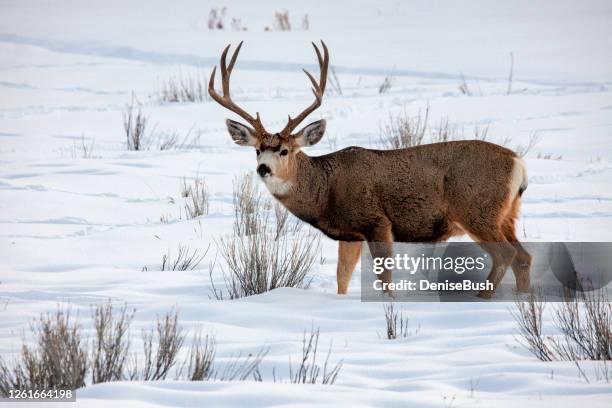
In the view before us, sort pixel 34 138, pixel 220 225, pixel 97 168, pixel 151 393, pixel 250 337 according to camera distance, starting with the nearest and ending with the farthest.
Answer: pixel 151 393
pixel 250 337
pixel 220 225
pixel 97 168
pixel 34 138

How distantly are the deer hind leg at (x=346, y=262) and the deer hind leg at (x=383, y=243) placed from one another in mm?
282

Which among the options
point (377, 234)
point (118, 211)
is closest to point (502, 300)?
point (377, 234)

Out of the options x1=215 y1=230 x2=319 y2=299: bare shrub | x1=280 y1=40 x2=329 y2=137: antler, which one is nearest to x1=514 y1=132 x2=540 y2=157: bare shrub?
x1=280 y1=40 x2=329 y2=137: antler

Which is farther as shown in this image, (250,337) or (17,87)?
(17,87)

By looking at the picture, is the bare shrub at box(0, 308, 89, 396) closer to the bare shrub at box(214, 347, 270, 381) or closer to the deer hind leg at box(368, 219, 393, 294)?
the bare shrub at box(214, 347, 270, 381)

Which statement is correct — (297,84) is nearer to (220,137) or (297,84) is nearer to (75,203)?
(220,137)

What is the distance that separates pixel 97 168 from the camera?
1419cm

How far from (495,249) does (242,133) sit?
226 cm

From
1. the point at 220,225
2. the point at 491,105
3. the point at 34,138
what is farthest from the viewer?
the point at 491,105

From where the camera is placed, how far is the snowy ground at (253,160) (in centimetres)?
604

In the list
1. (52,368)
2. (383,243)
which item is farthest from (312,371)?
(383,243)

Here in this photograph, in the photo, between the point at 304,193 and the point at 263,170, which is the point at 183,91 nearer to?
the point at 304,193

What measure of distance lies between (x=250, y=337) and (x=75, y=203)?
5.97m

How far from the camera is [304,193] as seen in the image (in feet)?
29.0
